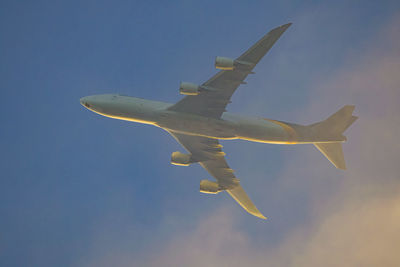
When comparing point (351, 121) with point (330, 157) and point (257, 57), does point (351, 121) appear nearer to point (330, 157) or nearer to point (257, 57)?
point (330, 157)

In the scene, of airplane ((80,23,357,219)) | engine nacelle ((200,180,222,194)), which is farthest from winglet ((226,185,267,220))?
airplane ((80,23,357,219))

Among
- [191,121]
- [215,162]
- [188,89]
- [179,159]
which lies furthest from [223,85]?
[215,162]

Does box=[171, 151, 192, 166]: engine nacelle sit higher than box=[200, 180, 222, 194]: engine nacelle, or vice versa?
box=[171, 151, 192, 166]: engine nacelle

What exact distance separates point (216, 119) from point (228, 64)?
5.74 meters

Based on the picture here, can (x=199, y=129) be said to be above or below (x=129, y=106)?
below

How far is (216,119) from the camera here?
3500cm

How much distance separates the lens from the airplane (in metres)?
32.7

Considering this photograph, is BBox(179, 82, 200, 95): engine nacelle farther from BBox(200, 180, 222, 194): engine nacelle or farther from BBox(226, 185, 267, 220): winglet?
BBox(226, 185, 267, 220): winglet

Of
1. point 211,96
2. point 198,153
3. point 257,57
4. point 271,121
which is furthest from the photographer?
point 198,153

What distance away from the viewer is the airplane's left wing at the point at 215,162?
1521 inches

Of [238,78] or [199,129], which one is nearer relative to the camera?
[238,78]

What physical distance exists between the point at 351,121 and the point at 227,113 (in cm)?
1179

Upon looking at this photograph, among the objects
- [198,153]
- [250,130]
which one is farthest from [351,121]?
[198,153]

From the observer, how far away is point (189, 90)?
3266 cm
